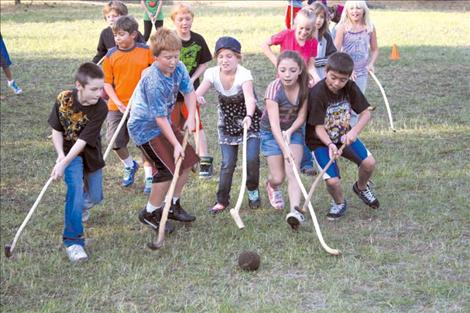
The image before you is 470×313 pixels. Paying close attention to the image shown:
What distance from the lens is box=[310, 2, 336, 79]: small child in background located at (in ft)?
28.1

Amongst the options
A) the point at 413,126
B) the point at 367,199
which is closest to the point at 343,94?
the point at 367,199

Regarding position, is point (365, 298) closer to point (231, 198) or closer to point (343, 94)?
point (343, 94)

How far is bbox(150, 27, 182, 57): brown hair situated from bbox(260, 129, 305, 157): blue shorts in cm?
129

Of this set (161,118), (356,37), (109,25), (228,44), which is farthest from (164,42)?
(356,37)

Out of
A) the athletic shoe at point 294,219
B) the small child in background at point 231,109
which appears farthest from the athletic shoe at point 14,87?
the athletic shoe at point 294,219

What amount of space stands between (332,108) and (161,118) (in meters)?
1.51

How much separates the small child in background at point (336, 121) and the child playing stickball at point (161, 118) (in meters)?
1.06

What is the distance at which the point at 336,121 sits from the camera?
270 inches

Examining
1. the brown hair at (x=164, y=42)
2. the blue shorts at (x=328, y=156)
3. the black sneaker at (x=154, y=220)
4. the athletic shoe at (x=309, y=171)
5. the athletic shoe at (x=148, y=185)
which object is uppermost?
the brown hair at (x=164, y=42)

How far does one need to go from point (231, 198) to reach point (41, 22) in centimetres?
1900

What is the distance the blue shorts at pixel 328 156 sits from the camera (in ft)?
22.5

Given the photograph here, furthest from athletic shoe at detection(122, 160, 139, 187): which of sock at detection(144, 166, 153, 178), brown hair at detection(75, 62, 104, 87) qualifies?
brown hair at detection(75, 62, 104, 87)

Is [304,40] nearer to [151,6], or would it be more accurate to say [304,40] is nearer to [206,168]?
[206,168]

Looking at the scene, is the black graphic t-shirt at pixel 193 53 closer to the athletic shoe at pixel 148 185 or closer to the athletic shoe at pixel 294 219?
the athletic shoe at pixel 148 185
